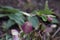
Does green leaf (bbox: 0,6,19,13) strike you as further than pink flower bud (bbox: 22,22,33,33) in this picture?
Yes

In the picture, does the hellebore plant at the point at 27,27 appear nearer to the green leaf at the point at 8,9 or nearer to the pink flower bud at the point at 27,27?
the pink flower bud at the point at 27,27

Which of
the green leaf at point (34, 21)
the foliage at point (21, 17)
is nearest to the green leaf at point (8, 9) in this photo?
the foliage at point (21, 17)

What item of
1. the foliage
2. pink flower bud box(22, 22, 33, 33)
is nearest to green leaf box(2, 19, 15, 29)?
the foliage

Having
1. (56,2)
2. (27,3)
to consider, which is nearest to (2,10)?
(27,3)

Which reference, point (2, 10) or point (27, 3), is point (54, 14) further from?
point (2, 10)

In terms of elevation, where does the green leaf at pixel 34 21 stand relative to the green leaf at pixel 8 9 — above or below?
below

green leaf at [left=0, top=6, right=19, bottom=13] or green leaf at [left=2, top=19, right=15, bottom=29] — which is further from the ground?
green leaf at [left=0, top=6, right=19, bottom=13]

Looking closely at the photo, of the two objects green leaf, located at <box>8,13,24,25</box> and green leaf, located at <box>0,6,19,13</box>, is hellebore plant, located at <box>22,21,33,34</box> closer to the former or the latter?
green leaf, located at <box>8,13,24,25</box>

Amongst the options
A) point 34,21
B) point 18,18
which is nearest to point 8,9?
point 18,18
